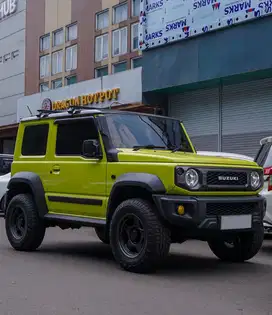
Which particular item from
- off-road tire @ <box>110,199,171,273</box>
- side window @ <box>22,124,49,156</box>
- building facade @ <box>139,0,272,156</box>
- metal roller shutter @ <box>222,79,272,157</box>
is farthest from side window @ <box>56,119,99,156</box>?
metal roller shutter @ <box>222,79,272,157</box>

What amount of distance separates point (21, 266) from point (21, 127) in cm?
281

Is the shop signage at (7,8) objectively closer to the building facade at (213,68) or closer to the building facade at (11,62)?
the building facade at (11,62)

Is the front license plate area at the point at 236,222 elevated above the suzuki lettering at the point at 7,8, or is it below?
below

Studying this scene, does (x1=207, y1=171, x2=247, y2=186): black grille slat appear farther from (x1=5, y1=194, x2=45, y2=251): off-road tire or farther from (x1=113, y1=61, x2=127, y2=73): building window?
(x1=113, y1=61, x2=127, y2=73): building window

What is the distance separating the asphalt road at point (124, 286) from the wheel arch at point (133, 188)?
3.00ft

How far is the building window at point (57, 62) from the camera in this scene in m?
26.6

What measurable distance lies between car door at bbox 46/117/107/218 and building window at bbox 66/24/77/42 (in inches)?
672

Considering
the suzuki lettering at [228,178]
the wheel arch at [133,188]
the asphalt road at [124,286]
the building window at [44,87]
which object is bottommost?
the asphalt road at [124,286]

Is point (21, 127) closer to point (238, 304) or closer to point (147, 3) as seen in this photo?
point (238, 304)

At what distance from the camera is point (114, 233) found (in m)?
7.86

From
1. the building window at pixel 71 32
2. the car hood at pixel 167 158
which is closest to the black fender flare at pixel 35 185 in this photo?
the car hood at pixel 167 158

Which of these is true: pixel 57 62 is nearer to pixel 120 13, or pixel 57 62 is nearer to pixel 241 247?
pixel 120 13

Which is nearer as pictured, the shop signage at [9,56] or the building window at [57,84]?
the building window at [57,84]

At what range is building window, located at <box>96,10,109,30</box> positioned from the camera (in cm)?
2360
